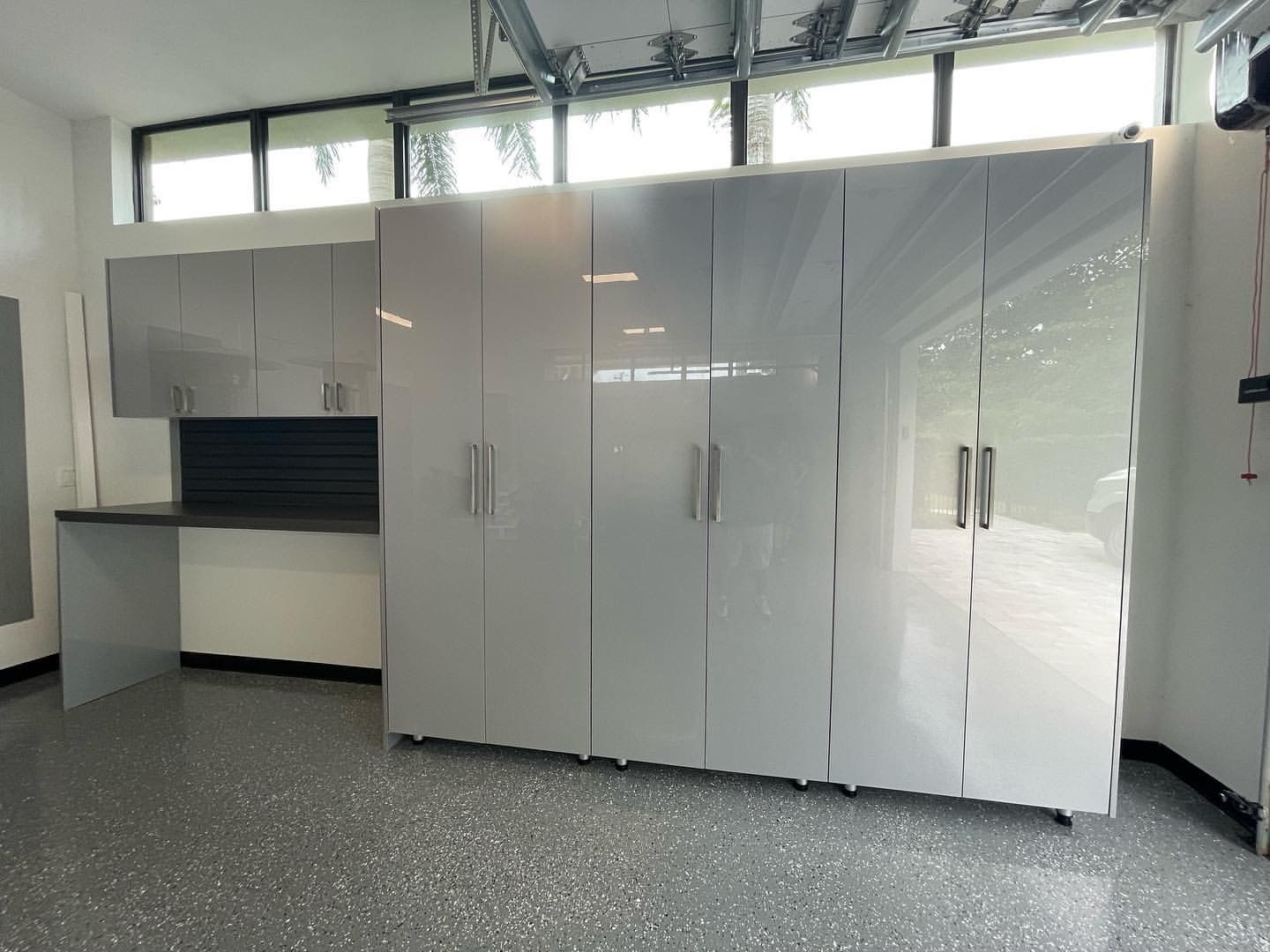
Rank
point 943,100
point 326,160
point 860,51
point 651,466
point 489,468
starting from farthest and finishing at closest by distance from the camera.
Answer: point 326,160 → point 943,100 → point 489,468 → point 651,466 → point 860,51

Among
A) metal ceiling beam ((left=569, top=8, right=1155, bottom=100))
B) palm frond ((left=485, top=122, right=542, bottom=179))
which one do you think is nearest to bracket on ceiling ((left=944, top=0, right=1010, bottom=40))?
metal ceiling beam ((left=569, top=8, right=1155, bottom=100))

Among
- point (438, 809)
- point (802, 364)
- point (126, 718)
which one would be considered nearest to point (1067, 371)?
point (802, 364)

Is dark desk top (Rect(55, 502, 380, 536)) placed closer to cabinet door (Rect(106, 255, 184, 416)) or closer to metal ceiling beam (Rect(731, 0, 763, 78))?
cabinet door (Rect(106, 255, 184, 416))

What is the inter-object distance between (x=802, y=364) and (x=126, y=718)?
3.90 meters

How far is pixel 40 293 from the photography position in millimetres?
3129

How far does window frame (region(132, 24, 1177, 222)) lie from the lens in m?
2.25

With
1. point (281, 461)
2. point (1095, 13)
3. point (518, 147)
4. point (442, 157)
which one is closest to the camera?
point (1095, 13)

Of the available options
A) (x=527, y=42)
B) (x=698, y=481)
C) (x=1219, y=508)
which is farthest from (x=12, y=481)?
(x=1219, y=508)

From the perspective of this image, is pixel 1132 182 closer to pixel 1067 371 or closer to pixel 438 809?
pixel 1067 371

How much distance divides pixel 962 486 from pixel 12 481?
Answer: 16.7ft

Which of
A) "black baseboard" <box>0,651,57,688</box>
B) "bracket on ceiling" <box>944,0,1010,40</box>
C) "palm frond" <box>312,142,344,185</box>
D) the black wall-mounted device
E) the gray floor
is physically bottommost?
the gray floor

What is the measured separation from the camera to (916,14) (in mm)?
1840

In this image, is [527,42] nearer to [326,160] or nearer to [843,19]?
[843,19]

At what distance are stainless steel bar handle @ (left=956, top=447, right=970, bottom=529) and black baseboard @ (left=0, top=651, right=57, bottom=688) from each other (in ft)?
17.2
